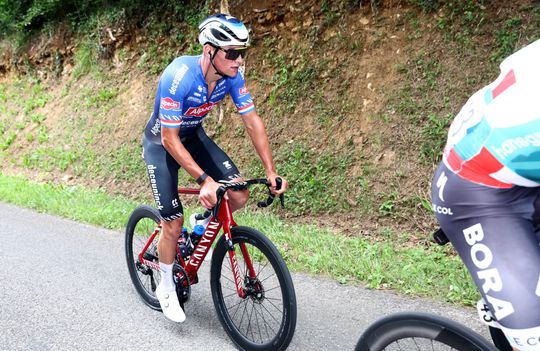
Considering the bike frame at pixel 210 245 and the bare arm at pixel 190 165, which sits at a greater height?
the bare arm at pixel 190 165

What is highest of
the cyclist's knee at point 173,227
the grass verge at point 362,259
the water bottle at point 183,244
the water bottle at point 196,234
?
the cyclist's knee at point 173,227

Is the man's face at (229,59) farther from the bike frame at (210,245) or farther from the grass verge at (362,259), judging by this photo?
the grass verge at (362,259)

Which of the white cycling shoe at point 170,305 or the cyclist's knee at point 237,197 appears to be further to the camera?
the white cycling shoe at point 170,305

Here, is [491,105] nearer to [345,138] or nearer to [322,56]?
[345,138]

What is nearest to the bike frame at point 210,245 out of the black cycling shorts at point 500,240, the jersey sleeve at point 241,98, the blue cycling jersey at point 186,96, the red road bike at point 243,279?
the red road bike at point 243,279

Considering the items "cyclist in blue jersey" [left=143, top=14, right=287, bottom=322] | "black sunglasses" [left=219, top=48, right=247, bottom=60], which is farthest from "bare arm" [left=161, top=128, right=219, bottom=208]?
"black sunglasses" [left=219, top=48, right=247, bottom=60]

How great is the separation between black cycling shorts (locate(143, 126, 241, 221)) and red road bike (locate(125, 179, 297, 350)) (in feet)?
0.69

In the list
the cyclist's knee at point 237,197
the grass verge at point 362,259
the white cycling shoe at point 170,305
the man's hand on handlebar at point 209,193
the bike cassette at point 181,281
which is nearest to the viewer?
the man's hand on handlebar at point 209,193

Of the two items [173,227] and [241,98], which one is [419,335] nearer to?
[173,227]

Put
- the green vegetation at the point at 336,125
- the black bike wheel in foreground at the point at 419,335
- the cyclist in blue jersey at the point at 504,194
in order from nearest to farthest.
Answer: the cyclist in blue jersey at the point at 504,194, the black bike wheel in foreground at the point at 419,335, the green vegetation at the point at 336,125

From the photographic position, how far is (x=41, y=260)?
5363 millimetres

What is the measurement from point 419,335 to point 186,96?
2.18 m

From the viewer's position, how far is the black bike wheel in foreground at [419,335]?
1.95m

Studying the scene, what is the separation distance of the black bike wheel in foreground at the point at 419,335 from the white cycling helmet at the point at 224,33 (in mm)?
2028
